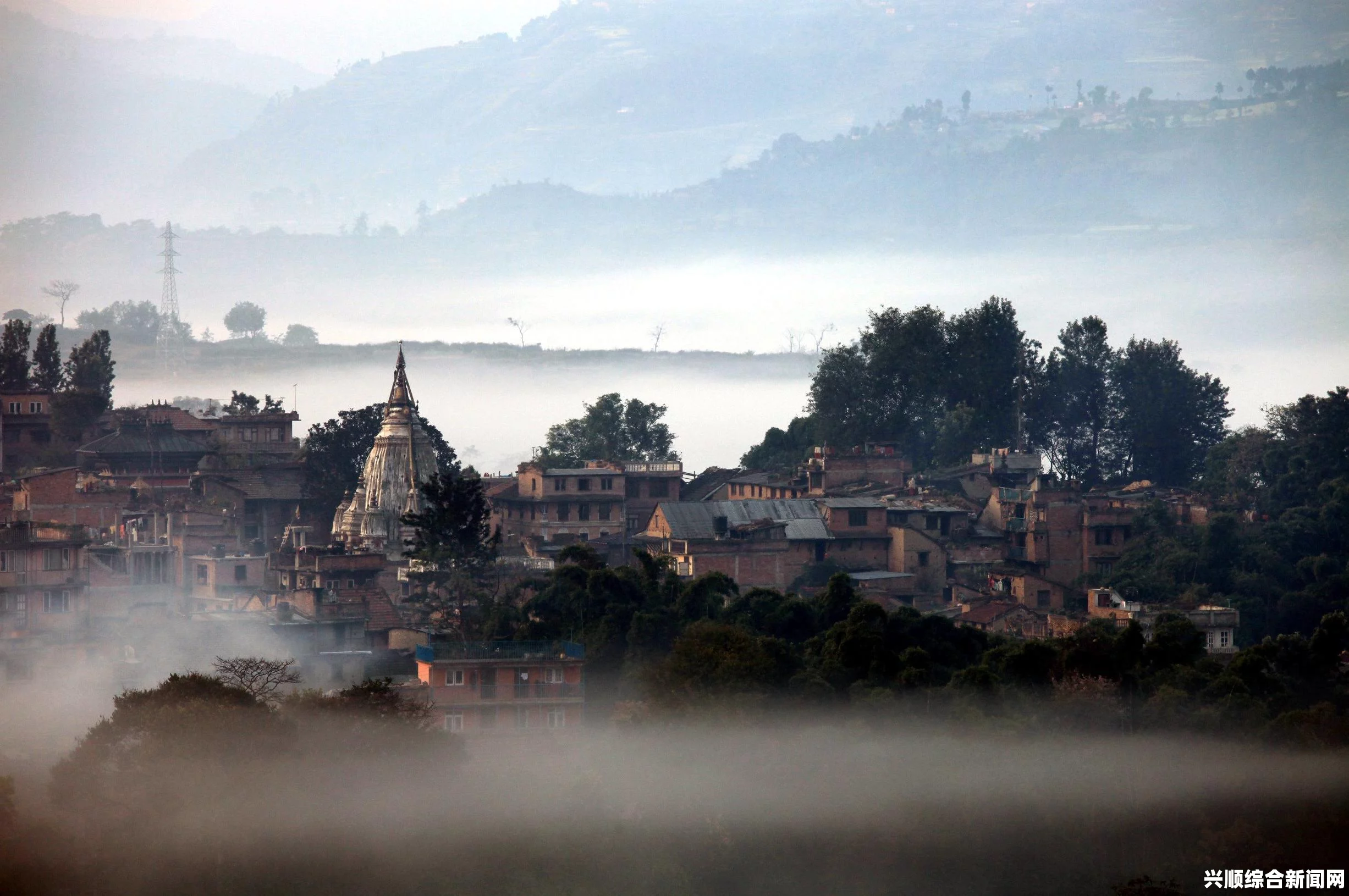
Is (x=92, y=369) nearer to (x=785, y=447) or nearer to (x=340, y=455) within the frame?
(x=340, y=455)

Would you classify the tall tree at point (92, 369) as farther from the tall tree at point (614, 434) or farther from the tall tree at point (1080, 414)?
the tall tree at point (1080, 414)

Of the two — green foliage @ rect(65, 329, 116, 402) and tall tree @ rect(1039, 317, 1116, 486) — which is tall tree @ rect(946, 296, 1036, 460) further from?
green foliage @ rect(65, 329, 116, 402)

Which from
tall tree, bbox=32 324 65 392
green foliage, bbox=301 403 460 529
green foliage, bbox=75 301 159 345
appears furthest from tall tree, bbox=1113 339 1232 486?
green foliage, bbox=75 301 159 345

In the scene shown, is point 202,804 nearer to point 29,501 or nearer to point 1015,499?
point 29,501

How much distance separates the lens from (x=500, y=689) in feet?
167

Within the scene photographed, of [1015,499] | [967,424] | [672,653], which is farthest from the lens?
[967,424]

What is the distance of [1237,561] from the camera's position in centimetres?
7475

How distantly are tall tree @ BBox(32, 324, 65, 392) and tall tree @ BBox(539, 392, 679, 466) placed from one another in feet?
76.2

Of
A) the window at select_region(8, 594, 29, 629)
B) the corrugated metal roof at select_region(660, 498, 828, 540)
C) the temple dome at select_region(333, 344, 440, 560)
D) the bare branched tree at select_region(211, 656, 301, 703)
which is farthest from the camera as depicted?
the temple dome at select_region(333, 344, 440, 560)

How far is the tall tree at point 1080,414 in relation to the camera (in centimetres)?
10100

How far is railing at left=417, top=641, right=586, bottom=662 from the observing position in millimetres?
51531

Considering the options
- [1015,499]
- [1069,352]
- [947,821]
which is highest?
[1069,352]

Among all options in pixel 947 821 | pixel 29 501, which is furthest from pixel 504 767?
pixel 29 501

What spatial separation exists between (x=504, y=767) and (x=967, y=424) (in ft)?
177
